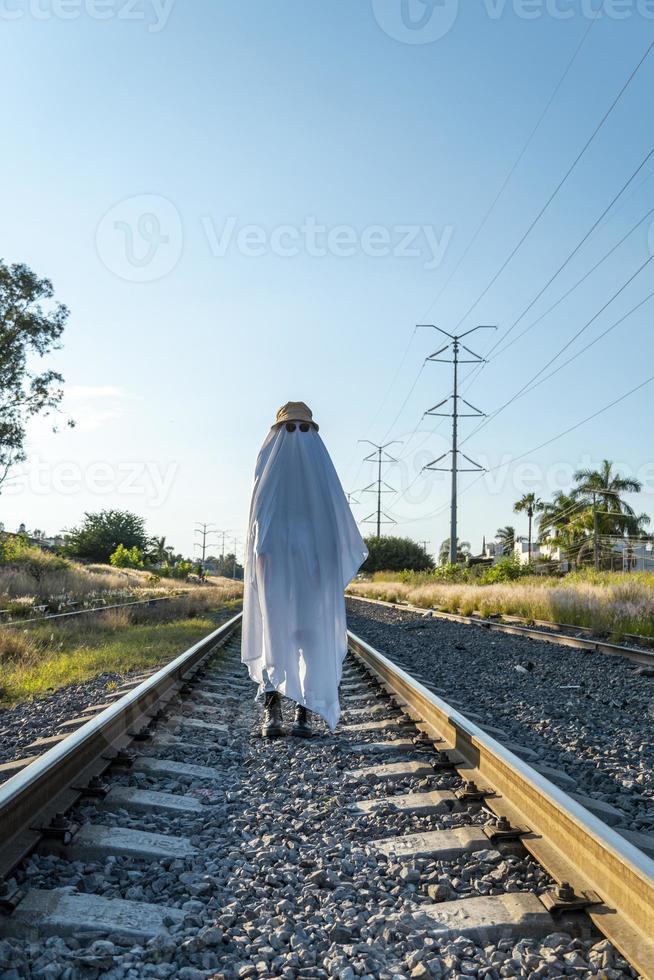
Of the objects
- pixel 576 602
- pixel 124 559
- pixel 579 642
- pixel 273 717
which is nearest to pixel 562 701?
pixel 273 717

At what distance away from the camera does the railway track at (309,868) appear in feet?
7.21

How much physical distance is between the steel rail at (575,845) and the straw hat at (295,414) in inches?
85.5

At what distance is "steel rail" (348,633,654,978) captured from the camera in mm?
2180

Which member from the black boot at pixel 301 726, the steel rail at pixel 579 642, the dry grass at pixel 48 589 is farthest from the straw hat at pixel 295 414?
the dry grass at pixel 48 589

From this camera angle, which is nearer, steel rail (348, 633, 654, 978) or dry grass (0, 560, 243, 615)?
steel rail (348, 633, 654, 978)

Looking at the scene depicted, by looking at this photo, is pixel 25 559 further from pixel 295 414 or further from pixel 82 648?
pixel 295 414

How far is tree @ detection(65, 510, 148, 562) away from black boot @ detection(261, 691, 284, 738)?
7099 centimetres

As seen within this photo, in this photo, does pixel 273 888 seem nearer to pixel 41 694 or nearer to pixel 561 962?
pixel 561 962

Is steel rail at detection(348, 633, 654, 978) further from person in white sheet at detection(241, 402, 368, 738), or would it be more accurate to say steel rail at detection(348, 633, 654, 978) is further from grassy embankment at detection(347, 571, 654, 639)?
grassy embankment at detection(347, 571, 654, 639)

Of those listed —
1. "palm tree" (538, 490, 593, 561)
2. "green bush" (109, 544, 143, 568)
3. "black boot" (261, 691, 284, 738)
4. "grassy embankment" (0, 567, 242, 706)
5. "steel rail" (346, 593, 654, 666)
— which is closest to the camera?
"black boot" (261, 691, 284, 738)

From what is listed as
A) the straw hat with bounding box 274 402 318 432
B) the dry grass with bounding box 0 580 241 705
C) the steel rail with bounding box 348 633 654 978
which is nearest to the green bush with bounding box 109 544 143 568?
the dry grass with bounding box 0 580 241 705

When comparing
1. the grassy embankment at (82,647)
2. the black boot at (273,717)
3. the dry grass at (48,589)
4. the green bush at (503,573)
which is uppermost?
the green bush at (503,573)

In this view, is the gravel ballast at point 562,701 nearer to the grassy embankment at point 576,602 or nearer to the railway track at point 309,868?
the railway track at point 309,868

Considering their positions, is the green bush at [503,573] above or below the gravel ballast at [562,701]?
above
